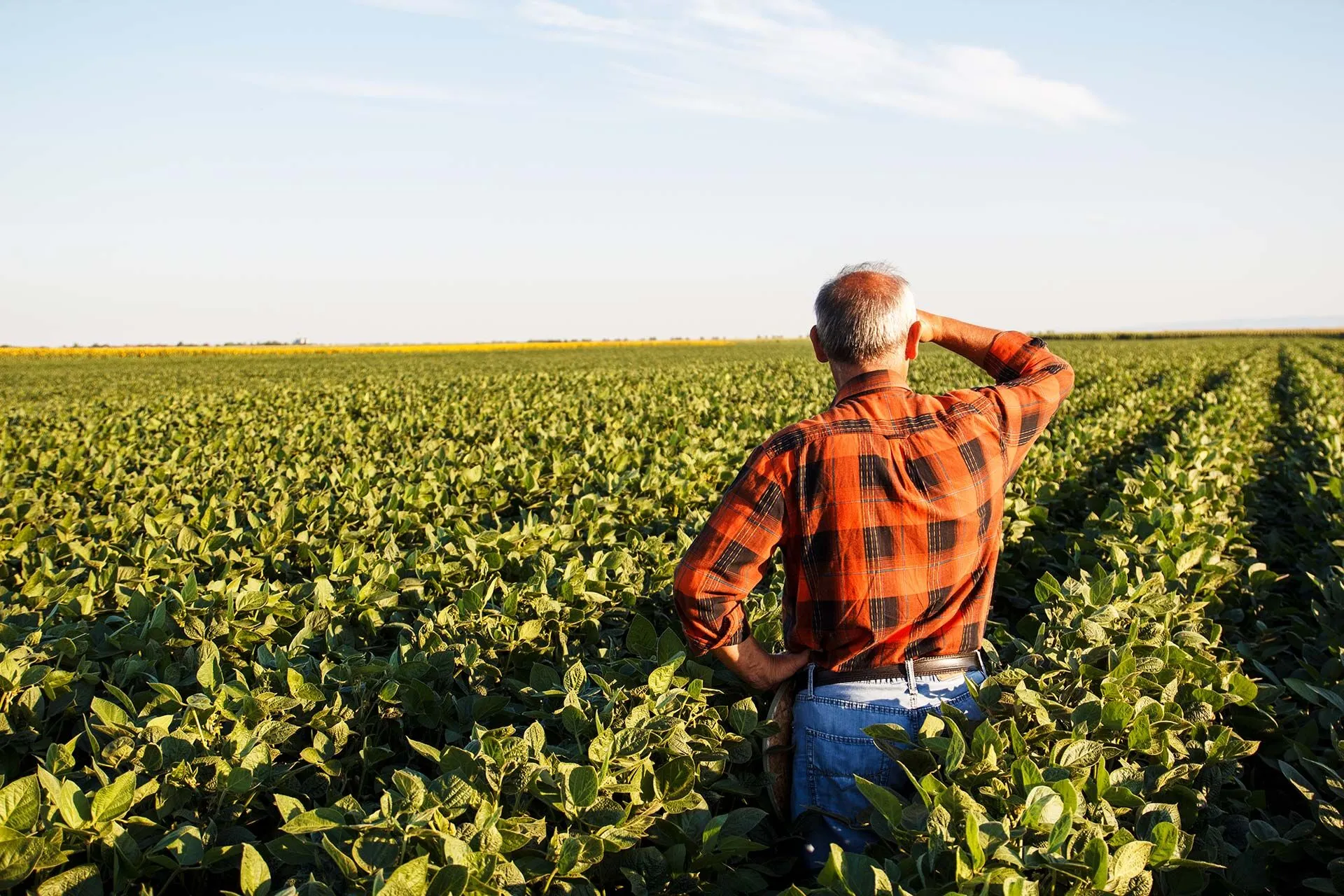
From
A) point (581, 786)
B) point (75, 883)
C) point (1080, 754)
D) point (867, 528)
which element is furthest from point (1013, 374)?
point (75, 883)

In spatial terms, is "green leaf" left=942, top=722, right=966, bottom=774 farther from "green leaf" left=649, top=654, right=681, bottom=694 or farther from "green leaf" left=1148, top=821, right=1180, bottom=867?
"green leaf" left=649, top=654, right=681, bottom=694

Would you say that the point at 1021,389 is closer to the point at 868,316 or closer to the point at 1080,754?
the point at 868,316

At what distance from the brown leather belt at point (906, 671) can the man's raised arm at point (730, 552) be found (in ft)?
1.11

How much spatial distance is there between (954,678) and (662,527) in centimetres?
388

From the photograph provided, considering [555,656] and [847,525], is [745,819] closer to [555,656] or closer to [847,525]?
[847,525]

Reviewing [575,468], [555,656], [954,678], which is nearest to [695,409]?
[575,468]

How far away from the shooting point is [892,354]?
7.52 ft

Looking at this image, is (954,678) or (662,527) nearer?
(954,678)

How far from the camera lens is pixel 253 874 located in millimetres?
1695

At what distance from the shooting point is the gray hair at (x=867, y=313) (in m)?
2.27

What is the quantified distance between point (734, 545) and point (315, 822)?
111cm

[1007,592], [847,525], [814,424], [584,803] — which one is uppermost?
[814,424]

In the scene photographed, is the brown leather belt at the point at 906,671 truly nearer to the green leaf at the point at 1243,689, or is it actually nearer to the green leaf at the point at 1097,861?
the green leaf at the point at 1097,861

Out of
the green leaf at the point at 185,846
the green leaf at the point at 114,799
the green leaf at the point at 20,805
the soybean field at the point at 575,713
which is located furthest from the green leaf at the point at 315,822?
the green leaf at the point at 20,805
